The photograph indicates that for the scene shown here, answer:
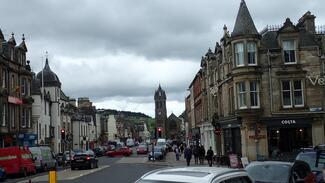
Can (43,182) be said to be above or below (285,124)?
below

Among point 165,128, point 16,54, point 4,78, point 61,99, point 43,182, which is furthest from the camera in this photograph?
point 165,128

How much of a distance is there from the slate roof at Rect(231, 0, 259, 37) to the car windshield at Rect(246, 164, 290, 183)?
2944 centimetres

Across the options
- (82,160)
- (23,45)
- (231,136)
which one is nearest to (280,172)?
(82,160)

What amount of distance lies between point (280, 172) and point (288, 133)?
30.3 m

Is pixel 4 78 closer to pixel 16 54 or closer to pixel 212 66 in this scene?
pixel 16 54

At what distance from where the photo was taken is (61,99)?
8662cm

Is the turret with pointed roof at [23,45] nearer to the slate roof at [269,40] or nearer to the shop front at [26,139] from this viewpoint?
the shop front at [26,139]

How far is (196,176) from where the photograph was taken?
311 inches

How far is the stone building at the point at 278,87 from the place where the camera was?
1667 inches

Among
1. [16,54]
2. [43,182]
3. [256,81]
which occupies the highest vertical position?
[16,54]

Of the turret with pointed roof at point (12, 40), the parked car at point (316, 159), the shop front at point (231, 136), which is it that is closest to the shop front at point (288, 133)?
the shop front at point (231, 136)

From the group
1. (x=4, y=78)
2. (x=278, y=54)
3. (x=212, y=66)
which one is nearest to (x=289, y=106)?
(x=278, y=54)

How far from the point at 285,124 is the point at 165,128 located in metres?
149

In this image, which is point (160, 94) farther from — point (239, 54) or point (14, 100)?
point (239, 54)
